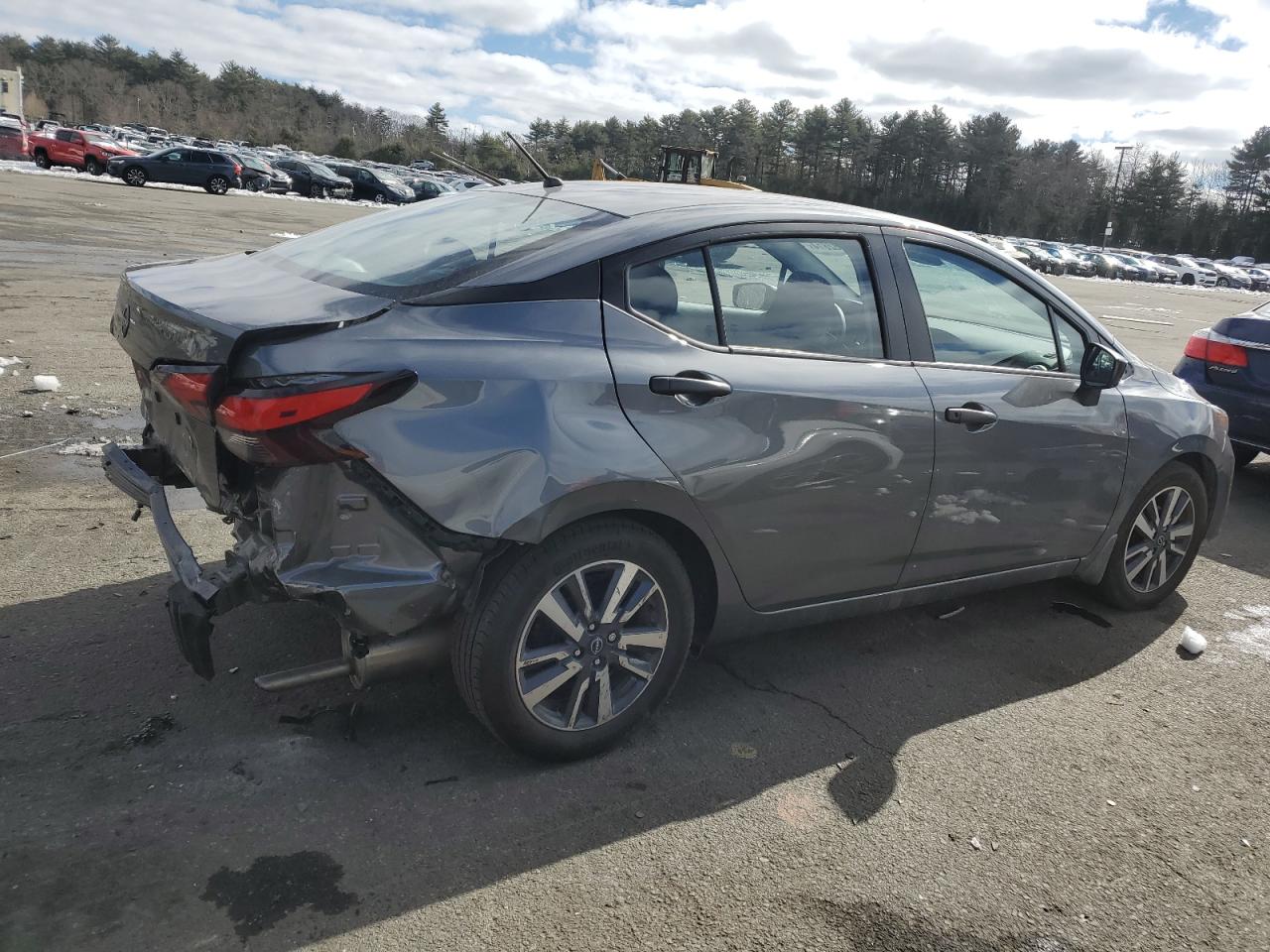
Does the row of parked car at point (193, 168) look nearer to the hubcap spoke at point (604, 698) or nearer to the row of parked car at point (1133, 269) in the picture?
the row of parked car at point (1133, 269)

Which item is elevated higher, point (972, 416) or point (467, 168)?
point (467, 168)

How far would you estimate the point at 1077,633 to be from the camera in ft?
14.7

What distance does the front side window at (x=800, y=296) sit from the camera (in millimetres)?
3231

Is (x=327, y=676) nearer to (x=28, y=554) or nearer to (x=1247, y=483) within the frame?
(x=28, y=554)

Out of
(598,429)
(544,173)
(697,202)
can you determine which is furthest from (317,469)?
(544,173)

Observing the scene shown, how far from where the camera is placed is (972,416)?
3602 millimetres

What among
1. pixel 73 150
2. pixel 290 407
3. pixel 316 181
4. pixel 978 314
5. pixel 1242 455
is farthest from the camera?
pixel 316 181

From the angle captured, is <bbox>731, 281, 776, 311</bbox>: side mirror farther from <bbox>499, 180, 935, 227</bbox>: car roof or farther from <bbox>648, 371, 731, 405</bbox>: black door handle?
<bbox>648, 371, 731, 405</bbox>: black door handle

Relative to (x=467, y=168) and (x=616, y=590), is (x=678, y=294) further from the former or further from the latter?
(x=467, y=168)

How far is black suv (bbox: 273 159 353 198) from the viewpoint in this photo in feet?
151

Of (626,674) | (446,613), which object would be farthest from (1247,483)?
(446,613)

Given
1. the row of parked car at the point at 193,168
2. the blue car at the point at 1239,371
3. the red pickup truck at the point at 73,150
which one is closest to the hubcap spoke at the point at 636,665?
the blue car at the point at 1239,371

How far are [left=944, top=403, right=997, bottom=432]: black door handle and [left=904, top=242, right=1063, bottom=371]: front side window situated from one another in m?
0.20

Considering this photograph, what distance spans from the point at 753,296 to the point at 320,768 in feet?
6.62
